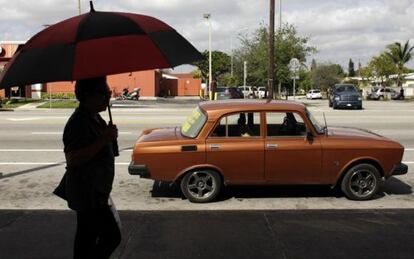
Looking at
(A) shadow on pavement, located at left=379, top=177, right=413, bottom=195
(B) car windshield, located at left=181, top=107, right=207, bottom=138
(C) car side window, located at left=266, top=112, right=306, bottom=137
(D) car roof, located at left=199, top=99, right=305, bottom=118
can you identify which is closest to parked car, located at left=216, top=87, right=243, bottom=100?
(A) shadow on pavement, located at left=379, top=177, right=413, bottom=195

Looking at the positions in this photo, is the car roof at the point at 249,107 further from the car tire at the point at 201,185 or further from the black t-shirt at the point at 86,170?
the black t-shirt at the point at 86,170

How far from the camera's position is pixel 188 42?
13.2 feet

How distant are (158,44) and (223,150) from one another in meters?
3.80

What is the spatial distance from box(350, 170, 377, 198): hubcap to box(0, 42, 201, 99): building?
1327 inches

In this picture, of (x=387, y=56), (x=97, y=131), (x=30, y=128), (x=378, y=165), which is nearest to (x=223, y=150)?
(x=378, y=165)

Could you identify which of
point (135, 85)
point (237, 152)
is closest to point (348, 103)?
point (237, 152)

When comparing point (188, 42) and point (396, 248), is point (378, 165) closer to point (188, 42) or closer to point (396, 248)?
point (396, 248)

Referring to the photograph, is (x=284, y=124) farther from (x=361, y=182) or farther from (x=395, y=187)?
(x=395, y=187)

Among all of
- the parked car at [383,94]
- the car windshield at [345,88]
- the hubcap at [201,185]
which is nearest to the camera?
the hubcap at [201,185]

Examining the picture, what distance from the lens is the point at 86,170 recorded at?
3.52m

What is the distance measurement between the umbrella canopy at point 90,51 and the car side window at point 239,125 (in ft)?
12.3

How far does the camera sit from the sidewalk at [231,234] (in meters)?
5.06

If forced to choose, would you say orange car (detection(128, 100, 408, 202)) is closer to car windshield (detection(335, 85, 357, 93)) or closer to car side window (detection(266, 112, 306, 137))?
car side window (detection(266, 112, 306, 137))

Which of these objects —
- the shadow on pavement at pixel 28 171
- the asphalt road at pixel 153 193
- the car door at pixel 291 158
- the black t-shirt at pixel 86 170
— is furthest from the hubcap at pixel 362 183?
the shadow on pavement at pixel 28 171
